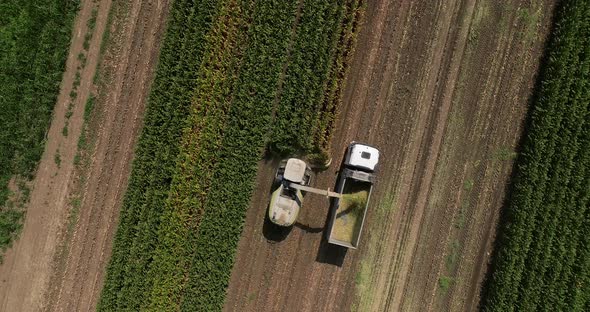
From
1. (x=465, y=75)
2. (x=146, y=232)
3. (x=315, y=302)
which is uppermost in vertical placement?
(x=465, y=75)

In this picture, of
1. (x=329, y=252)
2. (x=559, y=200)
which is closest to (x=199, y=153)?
(x=329, y=252)

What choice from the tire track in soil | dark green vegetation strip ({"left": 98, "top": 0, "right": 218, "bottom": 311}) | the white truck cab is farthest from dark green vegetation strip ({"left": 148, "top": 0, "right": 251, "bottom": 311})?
the white truck cab

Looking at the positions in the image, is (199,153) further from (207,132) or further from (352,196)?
(352,196)

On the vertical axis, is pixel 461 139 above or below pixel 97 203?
above

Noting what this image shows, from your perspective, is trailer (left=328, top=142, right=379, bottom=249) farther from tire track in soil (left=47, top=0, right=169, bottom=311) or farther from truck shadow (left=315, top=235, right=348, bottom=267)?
tire track in soil (left=47, top=0, right=169, bottom=311)

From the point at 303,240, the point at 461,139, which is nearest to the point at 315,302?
the point at 303,240

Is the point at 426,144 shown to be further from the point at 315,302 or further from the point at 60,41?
the point at 60,41
